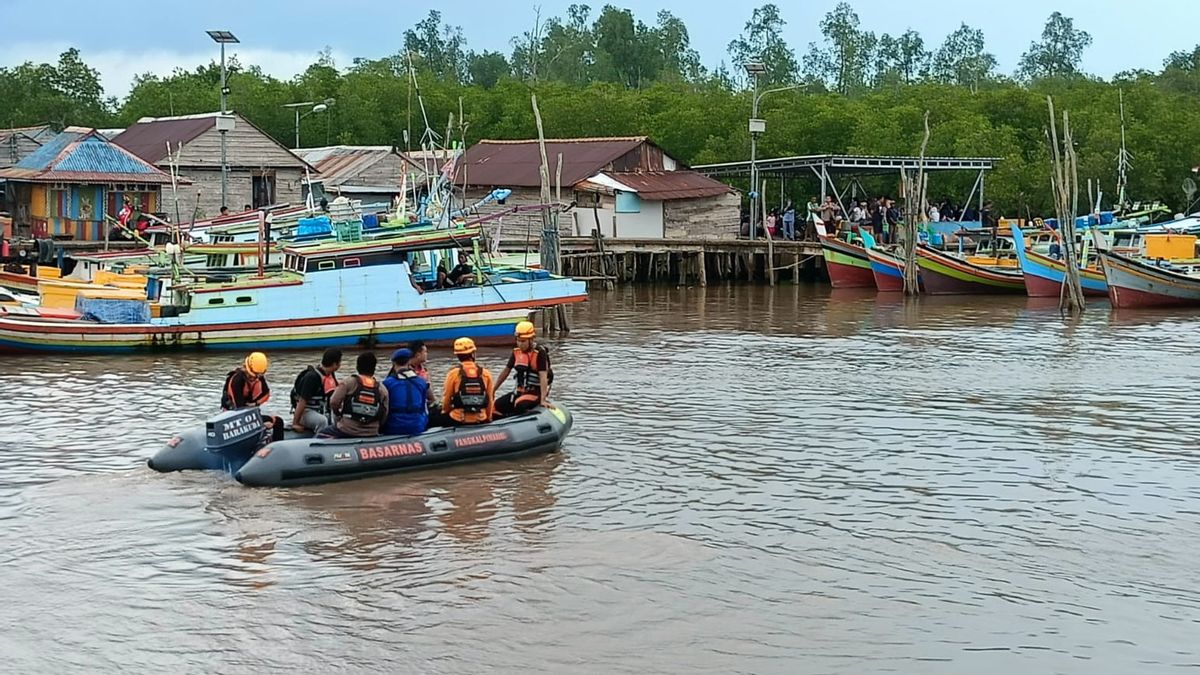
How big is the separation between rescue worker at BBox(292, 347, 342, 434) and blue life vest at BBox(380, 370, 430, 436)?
0.56m

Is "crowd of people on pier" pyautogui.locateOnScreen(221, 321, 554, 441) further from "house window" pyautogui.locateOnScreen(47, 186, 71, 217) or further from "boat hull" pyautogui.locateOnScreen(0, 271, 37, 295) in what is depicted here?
"house window" pyautogui.locateOnScreen(47, 186, 71, 217)

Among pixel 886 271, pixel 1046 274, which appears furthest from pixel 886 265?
pixel 1046 274

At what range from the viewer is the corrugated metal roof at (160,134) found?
4547 centimetres

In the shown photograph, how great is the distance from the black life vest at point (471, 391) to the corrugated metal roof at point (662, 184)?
2886cm

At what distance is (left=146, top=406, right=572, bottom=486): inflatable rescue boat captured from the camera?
14750mm

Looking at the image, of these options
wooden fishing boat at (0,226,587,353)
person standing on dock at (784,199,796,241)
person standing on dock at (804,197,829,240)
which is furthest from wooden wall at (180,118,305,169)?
wooden fishing boat at (0,226,587,353)

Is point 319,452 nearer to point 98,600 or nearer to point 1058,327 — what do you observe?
point 98,600

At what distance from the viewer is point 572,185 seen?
44.9 meters

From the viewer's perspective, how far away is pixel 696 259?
4547 cm

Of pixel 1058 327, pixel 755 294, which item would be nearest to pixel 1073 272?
pixel 1058 327

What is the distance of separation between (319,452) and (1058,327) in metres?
21.3

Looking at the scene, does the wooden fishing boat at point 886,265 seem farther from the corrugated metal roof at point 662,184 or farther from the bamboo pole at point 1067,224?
the corrugated metal roof at point 662,184

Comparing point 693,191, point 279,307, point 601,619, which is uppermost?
point 693,191

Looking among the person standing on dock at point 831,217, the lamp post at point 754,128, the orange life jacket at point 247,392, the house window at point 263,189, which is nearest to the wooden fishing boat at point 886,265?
the person standing on dock at point 831,217
